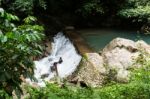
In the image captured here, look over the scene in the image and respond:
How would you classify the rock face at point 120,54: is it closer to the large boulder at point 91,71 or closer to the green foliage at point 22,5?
the large boulder at point 91,71

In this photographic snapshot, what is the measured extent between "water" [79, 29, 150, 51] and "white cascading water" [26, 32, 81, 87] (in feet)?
2.48

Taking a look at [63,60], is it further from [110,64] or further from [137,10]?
[137,10]

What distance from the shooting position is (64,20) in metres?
13.4

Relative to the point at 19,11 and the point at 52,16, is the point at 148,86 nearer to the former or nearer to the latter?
the point at 19,11

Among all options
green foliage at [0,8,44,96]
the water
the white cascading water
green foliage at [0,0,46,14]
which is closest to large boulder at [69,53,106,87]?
the white cascading water

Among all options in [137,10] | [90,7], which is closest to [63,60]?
[90,7]

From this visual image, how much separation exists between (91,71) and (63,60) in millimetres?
2041

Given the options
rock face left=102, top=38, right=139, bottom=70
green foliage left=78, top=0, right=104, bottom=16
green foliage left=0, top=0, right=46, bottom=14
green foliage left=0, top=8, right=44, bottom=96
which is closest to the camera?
green foliage left=0, top=8, right=44, bottom=96

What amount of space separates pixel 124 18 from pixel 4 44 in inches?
403

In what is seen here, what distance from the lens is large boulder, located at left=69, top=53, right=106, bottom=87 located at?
24.3 ft

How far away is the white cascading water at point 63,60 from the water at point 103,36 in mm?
755

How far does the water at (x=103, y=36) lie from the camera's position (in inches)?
423

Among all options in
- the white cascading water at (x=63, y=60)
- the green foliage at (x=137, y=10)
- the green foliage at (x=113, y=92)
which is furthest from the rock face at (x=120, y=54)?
the green foliage at (x=137, y=10)

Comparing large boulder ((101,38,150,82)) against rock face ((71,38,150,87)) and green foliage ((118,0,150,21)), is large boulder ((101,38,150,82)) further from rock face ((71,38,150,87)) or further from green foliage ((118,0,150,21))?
green foliage ((118,0,150,21))
